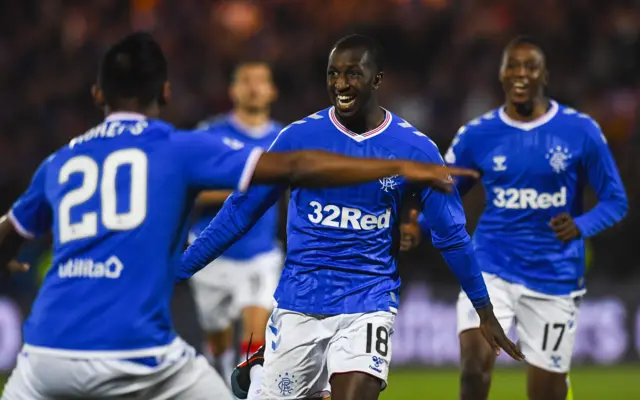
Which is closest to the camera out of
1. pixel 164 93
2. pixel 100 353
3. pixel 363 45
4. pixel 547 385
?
pixel 100 353

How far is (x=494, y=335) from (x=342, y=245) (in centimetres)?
85

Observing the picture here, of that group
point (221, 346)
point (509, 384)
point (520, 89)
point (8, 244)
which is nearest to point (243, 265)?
point (221, 346)

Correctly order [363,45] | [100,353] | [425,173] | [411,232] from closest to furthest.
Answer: [100,353], [425,173], [363,45], [411,232]

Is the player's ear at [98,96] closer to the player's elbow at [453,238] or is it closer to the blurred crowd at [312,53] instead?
the player's elbow at [453,238]

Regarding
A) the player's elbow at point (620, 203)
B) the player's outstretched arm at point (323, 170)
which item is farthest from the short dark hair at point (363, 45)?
the player's elbow at point (620, 203)

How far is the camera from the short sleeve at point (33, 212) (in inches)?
172

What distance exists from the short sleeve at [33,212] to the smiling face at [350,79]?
165cm

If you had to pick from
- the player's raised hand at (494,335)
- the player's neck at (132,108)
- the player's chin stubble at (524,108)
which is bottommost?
the player's raised hand at (494,335)

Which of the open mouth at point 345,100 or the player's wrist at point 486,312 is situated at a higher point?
the open mouth at point 345,100

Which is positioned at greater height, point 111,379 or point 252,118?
point 252,118

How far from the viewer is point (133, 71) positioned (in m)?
4.23

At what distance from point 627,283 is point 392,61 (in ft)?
13.5

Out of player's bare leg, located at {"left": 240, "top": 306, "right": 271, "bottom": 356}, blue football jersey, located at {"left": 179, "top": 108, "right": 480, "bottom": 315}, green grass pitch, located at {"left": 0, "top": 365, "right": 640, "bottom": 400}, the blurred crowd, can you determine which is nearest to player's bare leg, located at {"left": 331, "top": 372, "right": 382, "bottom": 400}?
blue football jersey, located at {"left": 179, "top": 108, "right": 480, "bottom": 315}

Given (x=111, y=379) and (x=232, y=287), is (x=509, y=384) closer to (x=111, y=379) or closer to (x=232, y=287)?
(x=232, y=287)
